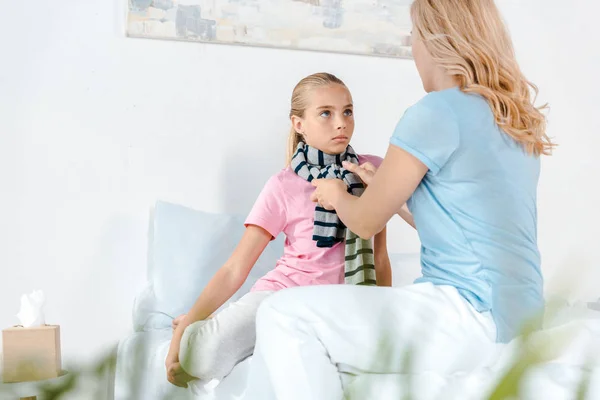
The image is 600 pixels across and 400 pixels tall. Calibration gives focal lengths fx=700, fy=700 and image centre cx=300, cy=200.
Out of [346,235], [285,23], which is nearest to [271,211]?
[346,235]

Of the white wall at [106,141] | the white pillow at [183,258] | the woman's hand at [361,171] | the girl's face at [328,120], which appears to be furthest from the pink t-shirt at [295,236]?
the white wall at [106,141]

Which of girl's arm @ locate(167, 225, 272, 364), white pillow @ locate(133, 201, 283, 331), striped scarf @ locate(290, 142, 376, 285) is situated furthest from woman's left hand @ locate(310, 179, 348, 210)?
white pillow @ locate(133, 201, 283, 331)

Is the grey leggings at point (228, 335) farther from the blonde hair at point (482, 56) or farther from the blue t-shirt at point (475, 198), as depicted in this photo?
the blonde hair at point (482, 56)

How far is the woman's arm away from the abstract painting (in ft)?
4.19

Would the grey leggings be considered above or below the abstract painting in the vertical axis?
below

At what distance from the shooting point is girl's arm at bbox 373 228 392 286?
193cm

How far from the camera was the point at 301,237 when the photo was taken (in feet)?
5.99

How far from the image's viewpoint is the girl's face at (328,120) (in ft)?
6.27

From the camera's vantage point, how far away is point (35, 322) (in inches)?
70.1

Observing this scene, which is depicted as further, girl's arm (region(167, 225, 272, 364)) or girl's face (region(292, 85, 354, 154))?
girl's face (region(292, 85, 354, 154))

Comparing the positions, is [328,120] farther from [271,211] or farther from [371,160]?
[271,211]

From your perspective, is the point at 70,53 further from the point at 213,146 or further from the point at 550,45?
the point at 550,45

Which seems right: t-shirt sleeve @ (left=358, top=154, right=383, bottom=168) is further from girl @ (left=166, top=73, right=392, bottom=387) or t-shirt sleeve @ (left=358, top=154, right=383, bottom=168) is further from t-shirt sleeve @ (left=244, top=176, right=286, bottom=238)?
t-shirt sleeve @ (left=244, top=176, right=286, bottom=238)

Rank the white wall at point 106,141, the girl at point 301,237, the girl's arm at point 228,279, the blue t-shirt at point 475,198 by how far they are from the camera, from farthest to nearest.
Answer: the white wall at point 106,141 < the girl's arm at point 228,279 < the girl at point 301,237 < the blue t-shirt at point 475,198
